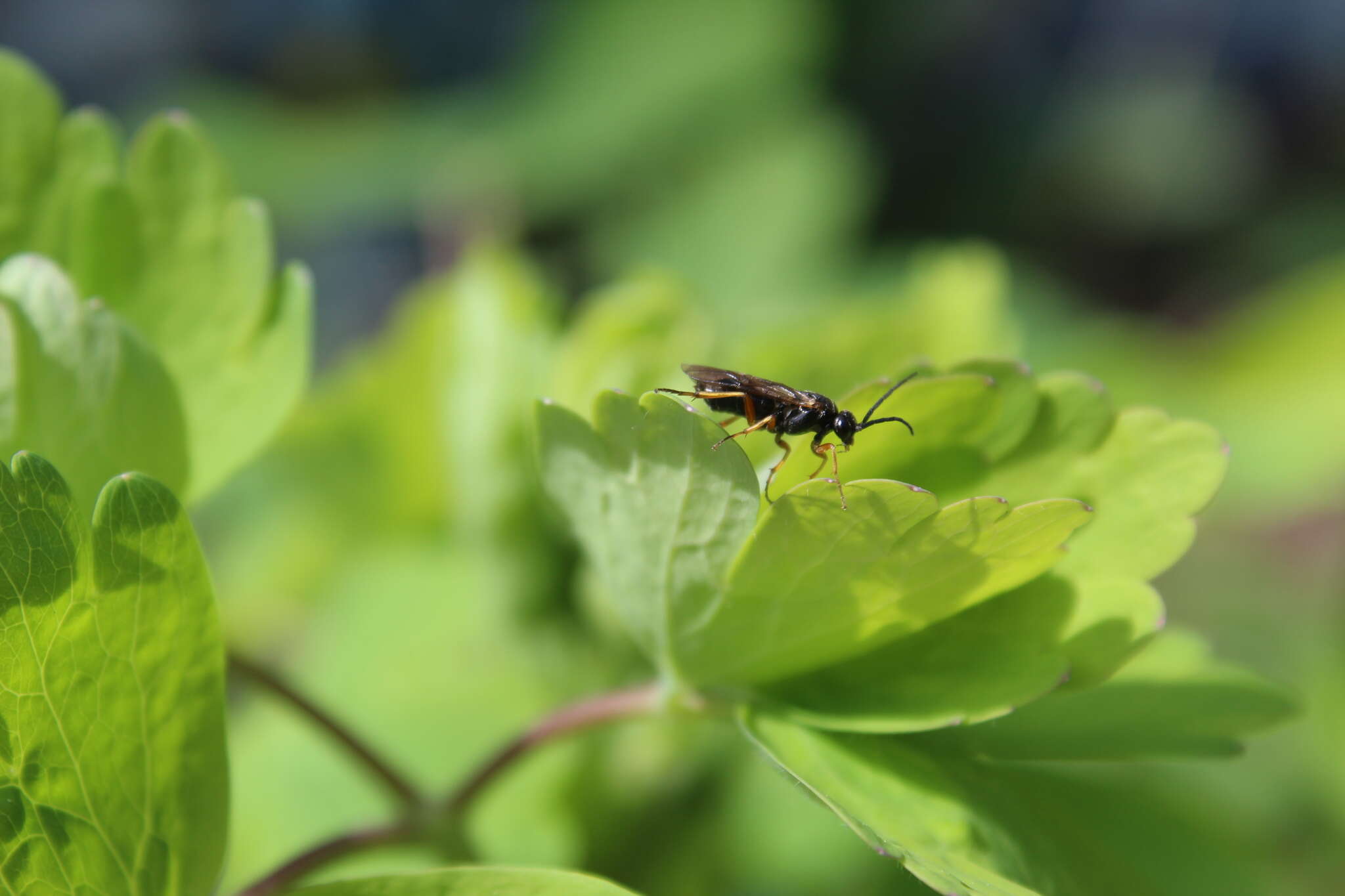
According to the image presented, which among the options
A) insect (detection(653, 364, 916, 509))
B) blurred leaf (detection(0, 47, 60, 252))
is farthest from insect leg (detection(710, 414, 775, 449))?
blurred leaf (detection(0, 47, 60, 252))

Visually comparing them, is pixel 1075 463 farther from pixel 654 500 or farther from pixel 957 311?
pixel 957 311

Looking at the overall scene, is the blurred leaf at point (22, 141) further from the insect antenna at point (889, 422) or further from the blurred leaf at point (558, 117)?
the blurred leaf at point (558, 117)

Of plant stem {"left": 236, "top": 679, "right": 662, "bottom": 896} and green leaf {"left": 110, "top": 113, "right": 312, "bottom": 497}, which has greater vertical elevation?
green leaf {"left": 110, "top": 113, "right": 312, "bottom": 497}

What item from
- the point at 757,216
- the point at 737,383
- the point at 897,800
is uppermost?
the point at 757,216

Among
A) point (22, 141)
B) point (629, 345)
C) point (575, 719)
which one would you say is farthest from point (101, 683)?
point (629, 345)

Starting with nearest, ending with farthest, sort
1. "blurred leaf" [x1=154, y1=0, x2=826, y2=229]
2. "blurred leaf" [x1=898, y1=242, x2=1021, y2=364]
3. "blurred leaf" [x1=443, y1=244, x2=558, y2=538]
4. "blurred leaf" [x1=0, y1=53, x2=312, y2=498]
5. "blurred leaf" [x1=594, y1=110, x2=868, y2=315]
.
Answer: "blurred leaf" [x1=0, y1=53, x2=312, y2=498], "blurred leaf" [x1=898, y1=242, x2=1021, y2=364], "blurred leaf" [x1=443, y1=244, x2=558, y2=538], "blurred leaf" [x1=594, y1=110, x2=868, y2=315], "blurred leaf" [x1=154, y1=0, x2=826, y2=229]

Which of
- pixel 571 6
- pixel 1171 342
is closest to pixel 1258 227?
pixel 1171 342

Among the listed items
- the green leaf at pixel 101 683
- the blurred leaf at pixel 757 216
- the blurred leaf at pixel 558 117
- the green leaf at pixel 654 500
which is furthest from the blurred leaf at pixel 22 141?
the blurred leaf at pixel 558 117

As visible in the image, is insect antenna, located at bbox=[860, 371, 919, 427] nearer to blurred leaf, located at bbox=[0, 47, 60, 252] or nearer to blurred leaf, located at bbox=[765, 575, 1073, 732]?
blurred leaf, located at bbox=[765, 575, 1073, 732]
